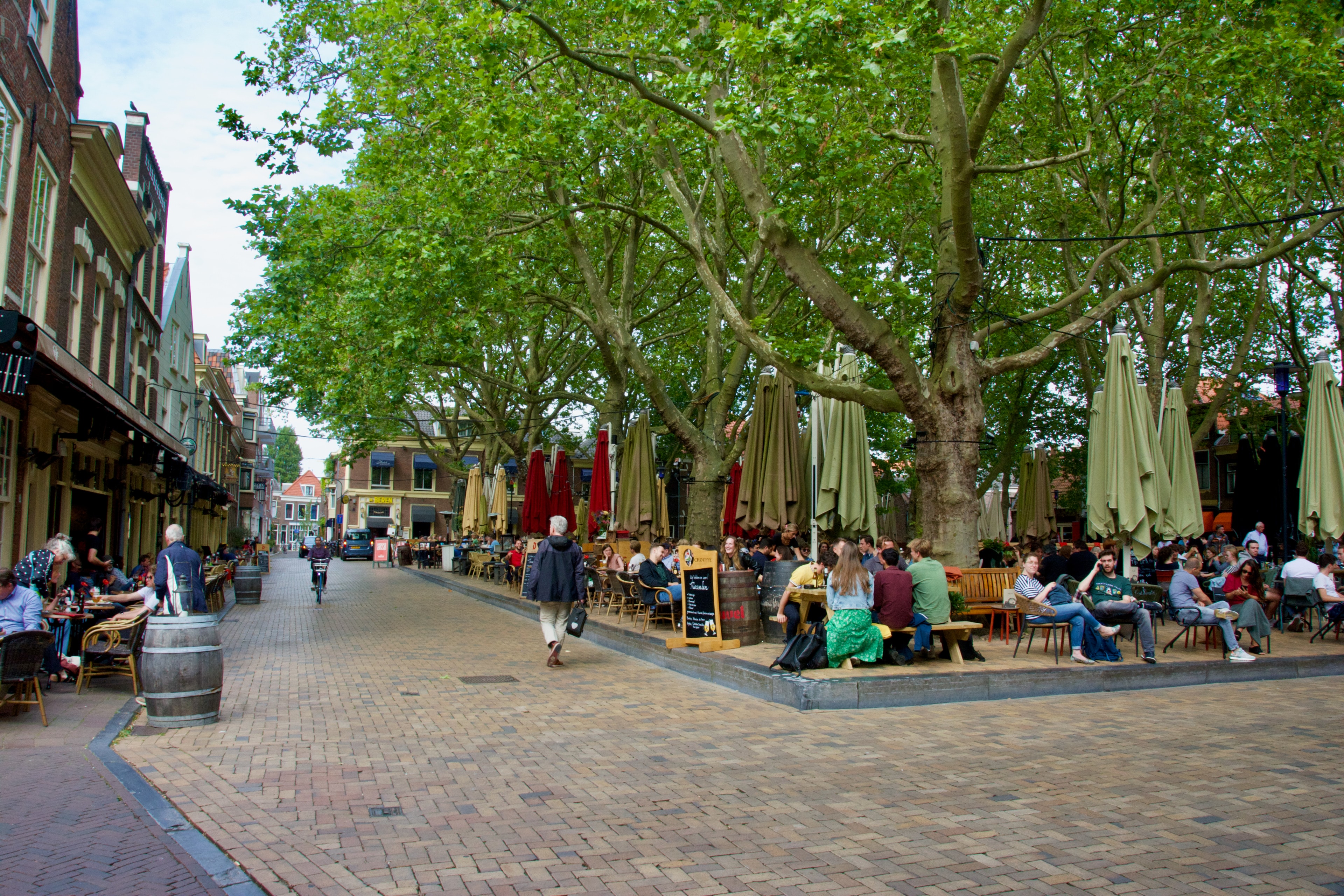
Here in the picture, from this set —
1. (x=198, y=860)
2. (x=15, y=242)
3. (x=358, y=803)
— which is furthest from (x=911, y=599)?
(x=15, y=242)

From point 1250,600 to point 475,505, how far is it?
22755mm

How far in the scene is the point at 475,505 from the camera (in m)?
29.8

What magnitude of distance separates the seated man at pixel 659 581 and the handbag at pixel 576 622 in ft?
6.04

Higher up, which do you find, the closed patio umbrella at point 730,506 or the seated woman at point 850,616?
the closed patio umbrella at point 730,506

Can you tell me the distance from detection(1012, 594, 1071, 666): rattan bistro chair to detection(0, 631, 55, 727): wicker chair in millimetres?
8937

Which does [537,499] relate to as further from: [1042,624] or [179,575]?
[1042,624]

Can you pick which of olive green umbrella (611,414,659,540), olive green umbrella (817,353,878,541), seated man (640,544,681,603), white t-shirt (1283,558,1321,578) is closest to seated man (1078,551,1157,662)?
olive green umbrella (817,353,878,541)

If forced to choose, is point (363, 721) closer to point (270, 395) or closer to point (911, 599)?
point (911, 599)

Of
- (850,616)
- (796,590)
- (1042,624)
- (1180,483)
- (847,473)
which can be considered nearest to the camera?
(850,616)

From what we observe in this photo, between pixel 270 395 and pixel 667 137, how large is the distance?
1386 cm

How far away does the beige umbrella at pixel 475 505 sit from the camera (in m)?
29.6

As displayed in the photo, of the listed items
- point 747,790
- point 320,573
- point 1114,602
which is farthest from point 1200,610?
point 320,573

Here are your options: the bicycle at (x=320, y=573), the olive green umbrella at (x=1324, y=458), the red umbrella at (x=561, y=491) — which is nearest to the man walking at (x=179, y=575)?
the bicycle at (x=320, y=573)

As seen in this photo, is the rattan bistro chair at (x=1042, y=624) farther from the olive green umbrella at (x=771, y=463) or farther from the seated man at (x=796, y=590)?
the olive green umbrella at (x=771, y=463)
